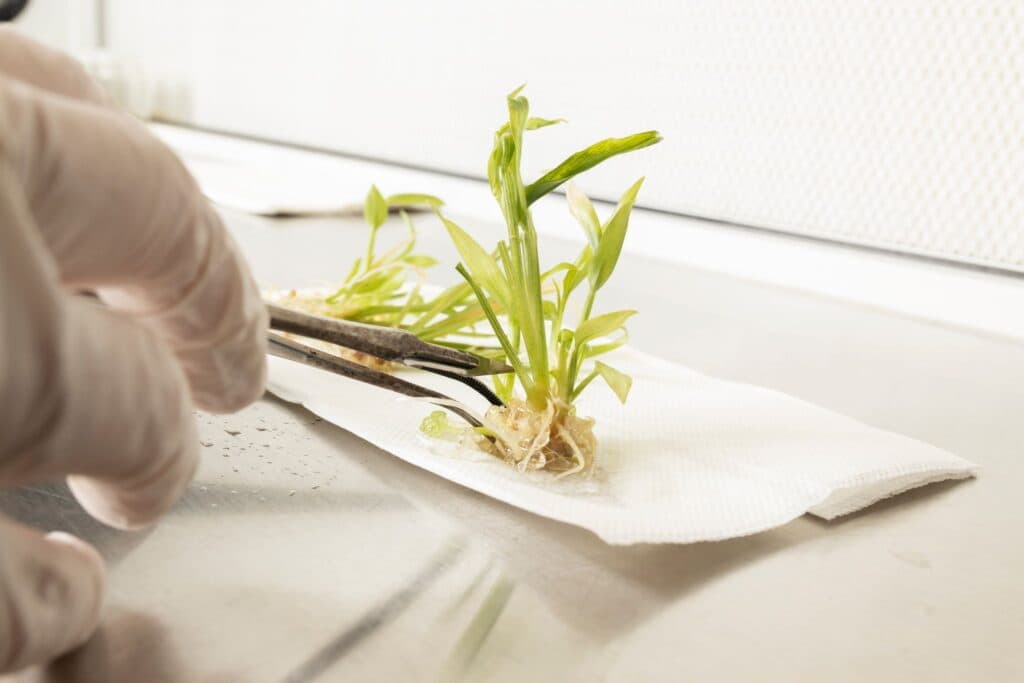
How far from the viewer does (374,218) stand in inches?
33.2

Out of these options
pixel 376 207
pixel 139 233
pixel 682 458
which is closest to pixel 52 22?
pixel 376 207

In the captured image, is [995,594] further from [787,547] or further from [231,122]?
[231,122]

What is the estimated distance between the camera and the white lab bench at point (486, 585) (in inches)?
14.6

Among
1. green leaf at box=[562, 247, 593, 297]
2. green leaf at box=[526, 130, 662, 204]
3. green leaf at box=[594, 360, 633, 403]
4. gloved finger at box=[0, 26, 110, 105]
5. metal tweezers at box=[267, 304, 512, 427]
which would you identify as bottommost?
metal tweezers at box=[267, 304, 512, 427]

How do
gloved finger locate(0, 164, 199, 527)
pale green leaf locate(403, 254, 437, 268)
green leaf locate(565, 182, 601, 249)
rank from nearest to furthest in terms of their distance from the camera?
gloved finger locate(0, 164, 199, 527)
green leaf locate(565, 182, 601, 249)
pale green leaf locate(403, 254, 437, 268)

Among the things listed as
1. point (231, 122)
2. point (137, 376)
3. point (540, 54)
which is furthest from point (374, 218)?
point (231, 122)

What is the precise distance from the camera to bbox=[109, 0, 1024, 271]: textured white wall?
106 cm

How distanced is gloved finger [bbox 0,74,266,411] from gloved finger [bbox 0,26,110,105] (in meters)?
0.06

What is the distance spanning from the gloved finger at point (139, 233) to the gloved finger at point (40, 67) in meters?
0.06

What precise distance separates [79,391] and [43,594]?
0.28ft

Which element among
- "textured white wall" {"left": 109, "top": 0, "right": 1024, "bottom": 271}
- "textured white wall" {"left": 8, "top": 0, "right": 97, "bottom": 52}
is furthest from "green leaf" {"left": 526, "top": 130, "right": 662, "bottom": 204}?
"textured white wall" {"left": 8, "top": 0, "right": 97, "bottom": 52}

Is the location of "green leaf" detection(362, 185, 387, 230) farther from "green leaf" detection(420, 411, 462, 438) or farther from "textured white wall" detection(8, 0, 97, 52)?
"textured white wall" detection(8, 0, 97, 52)

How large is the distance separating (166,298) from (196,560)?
0.48ft

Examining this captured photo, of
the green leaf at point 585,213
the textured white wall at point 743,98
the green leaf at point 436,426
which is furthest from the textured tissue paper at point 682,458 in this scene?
the textured white wall at point 743,98
